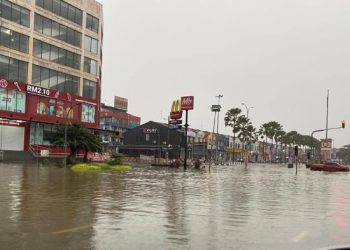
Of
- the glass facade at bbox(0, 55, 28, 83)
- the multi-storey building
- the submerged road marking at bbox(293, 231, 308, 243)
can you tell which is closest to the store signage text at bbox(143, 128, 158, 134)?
the multi-storey building

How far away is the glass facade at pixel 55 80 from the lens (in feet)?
212

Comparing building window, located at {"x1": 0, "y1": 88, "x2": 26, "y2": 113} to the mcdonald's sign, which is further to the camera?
the mcdonald's sign

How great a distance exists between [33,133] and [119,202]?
49.9 metres

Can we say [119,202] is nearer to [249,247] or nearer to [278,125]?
[249,247]

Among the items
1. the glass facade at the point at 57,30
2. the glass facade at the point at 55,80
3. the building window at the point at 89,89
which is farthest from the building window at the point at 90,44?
the glass facade at the point at 55,80

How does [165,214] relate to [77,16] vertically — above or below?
below

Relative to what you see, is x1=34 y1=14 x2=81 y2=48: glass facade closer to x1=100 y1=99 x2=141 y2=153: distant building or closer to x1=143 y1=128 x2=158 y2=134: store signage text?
x1=143 y1=128 x2=158 y2=134: store signage text

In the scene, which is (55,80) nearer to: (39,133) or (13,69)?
(39,133)

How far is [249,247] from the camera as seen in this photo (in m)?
9.27

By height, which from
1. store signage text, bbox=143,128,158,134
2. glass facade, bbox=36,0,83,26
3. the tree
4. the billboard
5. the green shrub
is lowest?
the green shrub

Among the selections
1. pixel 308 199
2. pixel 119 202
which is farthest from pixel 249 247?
pixel 308 199

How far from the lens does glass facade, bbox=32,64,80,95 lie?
64.6m

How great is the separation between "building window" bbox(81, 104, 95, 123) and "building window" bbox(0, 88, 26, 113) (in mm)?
12377

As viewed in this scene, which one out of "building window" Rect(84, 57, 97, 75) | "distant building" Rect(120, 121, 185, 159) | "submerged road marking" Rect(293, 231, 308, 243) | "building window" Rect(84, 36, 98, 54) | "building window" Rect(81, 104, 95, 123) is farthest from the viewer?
"distant building" Rect(120, 121, 185, 159)
